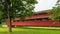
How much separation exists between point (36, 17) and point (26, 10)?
33123 millimetres

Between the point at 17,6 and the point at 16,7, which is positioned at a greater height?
the point at 17,6

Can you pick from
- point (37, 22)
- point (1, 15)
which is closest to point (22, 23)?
point (37, 22)

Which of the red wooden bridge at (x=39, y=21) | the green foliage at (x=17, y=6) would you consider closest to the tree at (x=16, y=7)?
the green foliage at (x=17, y=6)

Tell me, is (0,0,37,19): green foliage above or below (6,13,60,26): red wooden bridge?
above

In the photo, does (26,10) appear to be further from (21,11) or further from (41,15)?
(41,15)

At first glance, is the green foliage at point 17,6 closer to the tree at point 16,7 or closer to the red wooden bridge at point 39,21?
the tree at point 16,7

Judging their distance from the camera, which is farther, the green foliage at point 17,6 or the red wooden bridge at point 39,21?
the red wooden bridge at point 39,21

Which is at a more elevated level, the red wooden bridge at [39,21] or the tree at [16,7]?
the tree at [16,7]

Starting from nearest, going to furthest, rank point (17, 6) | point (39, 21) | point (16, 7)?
point (17, 6)
point (16, 7)
point (39, 21)

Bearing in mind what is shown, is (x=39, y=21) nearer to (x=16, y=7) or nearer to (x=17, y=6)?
(x=16, y=7)

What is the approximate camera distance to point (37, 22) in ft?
228

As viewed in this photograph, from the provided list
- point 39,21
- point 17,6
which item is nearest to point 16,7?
point 17,6

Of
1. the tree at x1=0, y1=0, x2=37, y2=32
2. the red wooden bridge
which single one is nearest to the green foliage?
the tree at x1=0, y1=0, x2=37, y2=32

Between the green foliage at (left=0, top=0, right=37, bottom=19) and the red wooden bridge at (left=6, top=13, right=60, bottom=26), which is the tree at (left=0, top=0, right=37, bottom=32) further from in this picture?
the red wooden bridge at (left=6, top=13, right=60, bottom=26)
